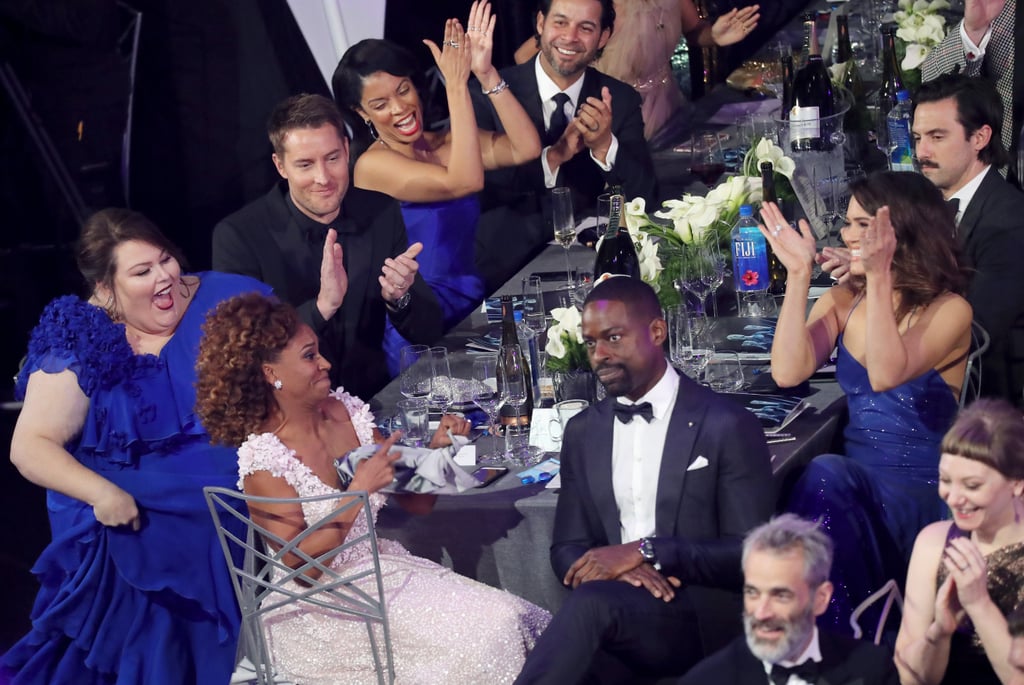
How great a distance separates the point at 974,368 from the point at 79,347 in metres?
2.42

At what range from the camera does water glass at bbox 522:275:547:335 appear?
376cm

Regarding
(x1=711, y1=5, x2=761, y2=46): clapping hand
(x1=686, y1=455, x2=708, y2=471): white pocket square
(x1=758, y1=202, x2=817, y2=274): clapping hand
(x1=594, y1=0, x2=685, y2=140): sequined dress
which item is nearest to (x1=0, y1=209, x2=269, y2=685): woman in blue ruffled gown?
(x1=686, y1=455, x2=708, y2=471): white pocket square

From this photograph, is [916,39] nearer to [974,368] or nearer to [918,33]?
[918,33]

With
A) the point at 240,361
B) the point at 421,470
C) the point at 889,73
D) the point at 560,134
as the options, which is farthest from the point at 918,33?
the point at 240,361

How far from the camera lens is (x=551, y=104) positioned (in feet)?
17.8

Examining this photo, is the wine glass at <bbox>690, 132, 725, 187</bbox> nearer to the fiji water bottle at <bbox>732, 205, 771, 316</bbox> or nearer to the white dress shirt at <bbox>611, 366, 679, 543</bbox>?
A: the fiji water bottle at <bbox>732, 205, 771, 316</bbox>

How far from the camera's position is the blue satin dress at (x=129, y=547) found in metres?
3.60

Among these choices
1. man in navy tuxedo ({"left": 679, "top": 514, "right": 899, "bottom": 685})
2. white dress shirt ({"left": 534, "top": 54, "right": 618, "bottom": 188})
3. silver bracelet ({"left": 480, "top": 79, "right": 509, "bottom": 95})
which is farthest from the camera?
white dress shirt ({"left": 534, "top": 54, "right": 618, "bottom": 188})

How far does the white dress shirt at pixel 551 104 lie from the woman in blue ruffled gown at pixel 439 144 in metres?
0.09

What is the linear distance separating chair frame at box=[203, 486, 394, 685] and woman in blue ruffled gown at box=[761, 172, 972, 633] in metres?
1.00

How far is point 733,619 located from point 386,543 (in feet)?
2.97

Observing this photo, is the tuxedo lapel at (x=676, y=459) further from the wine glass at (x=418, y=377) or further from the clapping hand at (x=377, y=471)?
the wine glass at (x=418, y=377)

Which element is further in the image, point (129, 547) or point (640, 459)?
point (129, 547)

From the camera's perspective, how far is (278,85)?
4.46m
